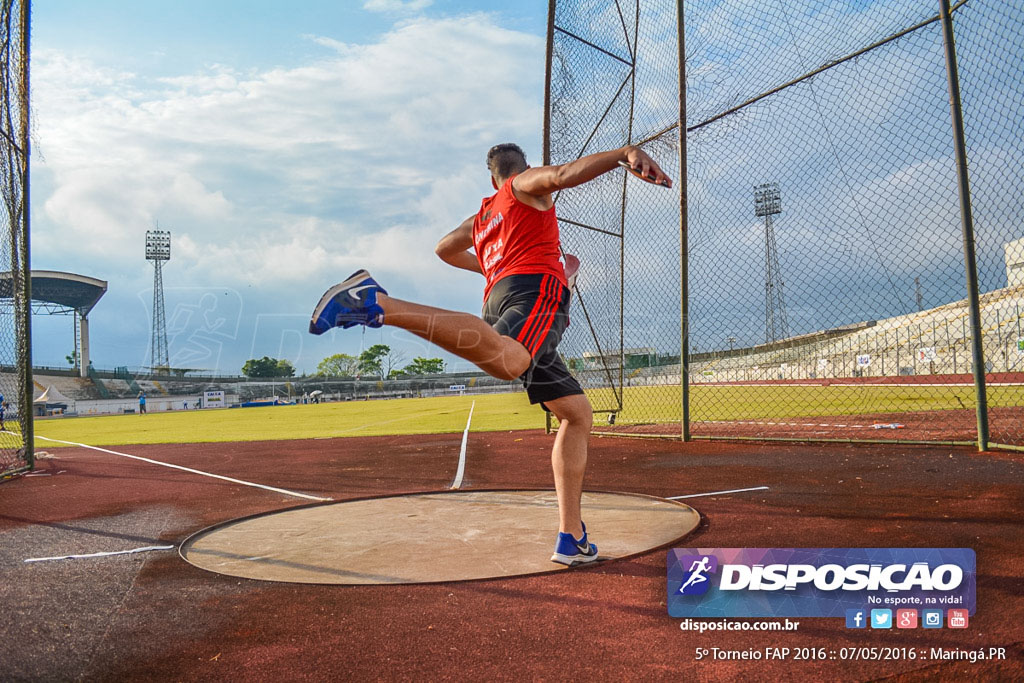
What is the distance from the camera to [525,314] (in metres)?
3.61

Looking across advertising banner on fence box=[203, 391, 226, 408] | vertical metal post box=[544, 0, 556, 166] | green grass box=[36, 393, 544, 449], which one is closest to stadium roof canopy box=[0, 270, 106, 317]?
advertising banner on fence box=[203, 391, 226, 408]

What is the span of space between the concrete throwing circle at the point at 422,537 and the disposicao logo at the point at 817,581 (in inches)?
22.9

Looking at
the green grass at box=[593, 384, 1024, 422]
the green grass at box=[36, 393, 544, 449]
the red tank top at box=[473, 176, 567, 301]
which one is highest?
the red tank top at box=[473, 176, 567, 301]

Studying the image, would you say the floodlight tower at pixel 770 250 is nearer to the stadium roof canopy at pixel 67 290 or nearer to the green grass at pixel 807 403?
the green grass at pixel 807 403

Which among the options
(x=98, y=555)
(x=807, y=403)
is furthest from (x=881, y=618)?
(x=807, y=403)

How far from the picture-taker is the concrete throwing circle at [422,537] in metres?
3.66

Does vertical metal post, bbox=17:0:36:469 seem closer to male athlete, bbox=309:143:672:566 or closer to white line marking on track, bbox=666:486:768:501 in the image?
male athlete, bbox=309:143:672:566

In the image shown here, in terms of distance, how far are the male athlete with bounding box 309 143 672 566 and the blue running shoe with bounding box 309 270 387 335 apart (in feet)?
0.11

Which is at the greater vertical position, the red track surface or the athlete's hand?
the athlete's hand

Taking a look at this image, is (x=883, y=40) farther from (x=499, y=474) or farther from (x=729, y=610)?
(x=729, y=610)

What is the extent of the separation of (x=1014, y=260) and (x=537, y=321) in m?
6.82

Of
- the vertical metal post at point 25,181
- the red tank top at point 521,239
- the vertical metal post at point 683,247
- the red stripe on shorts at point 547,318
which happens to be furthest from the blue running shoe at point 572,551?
the vertical metal post at point 25,181

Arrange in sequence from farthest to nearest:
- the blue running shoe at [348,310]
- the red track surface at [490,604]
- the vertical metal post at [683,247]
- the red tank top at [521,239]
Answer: the vertical metal post at [683,247]
the red tank top at [521,239]
the blue running shoe at [348,310]
the red track surface at [490,604]

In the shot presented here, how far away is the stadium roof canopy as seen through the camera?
220 ft
